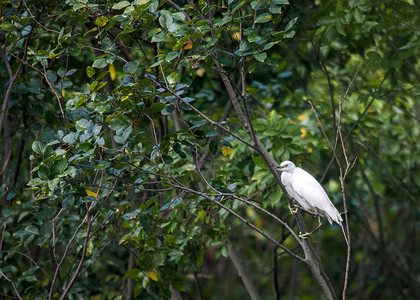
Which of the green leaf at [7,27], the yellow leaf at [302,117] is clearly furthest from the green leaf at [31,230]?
the yellow leaf at [302,117]

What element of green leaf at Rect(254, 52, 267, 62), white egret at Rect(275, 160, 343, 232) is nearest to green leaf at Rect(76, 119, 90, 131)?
green leaf at Rect(254, 52, 267, 62)

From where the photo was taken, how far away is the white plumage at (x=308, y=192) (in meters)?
3.56

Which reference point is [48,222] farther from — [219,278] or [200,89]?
[219,278]

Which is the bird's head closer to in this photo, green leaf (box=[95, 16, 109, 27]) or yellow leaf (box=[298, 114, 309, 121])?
green leaf (box=[95, 16, 109, 27])

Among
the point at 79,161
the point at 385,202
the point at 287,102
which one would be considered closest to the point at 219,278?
the point at 385,202

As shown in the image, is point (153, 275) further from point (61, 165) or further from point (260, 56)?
point (260, 56)

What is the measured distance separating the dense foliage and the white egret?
0.76 feet

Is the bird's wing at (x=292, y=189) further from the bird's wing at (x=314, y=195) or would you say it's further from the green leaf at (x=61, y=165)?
the green leaf at (x=61, y=165)

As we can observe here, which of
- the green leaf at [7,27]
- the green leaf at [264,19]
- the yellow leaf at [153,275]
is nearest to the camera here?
the green leaf at [264,19]

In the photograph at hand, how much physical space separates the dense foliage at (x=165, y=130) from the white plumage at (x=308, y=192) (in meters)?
0.23

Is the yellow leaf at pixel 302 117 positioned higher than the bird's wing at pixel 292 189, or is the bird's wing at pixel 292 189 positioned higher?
the bird's wing at pixel 292 189

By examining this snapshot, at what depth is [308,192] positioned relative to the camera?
3.55 metres

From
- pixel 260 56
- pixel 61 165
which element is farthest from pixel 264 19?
pixel 61 165

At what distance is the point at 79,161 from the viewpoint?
10.1 ft
